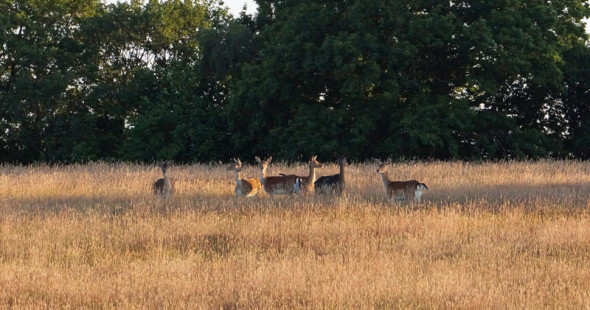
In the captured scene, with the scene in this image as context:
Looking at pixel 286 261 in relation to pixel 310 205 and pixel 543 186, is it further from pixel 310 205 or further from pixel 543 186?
pixel 543 186

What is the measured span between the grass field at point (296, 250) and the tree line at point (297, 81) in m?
13.7

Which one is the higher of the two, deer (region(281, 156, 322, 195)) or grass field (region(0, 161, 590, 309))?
deer (region(281, 156, 322, 195))

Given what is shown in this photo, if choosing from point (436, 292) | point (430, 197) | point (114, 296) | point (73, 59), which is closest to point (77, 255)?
point (114, 296)

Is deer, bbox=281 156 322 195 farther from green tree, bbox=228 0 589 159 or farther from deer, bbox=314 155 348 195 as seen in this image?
green tree, bbox=228 0 589 159

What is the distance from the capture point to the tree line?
100 ft

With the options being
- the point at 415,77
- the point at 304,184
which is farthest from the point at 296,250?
the point at 415,77

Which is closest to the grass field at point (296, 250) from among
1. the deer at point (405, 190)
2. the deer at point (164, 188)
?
the deer at point (405, 190)

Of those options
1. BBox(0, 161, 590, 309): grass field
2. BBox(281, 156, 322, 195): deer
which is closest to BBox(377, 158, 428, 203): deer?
BBox(0, 161, 590, 309): grass field

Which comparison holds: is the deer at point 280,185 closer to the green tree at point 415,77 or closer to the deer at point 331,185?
the deer at point 331,185

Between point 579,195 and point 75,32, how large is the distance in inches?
1271

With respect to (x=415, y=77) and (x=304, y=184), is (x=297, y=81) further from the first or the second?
(x=304, y=184)

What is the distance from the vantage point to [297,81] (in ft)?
112

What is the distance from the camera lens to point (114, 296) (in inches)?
308

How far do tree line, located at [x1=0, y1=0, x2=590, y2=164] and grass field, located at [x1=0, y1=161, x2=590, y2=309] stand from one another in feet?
44.9
